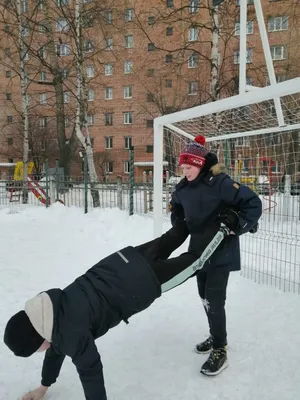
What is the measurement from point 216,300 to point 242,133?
300cm

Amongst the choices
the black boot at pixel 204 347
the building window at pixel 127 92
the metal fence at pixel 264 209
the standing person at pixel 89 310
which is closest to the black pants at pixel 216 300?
the black boot at pixel 204 347

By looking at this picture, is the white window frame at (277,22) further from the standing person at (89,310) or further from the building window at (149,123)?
the building window at (149,123)

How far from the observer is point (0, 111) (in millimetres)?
33562

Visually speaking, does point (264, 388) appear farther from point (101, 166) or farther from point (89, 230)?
point (101, 166)

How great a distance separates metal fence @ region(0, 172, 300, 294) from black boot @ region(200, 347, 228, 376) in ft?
6.22

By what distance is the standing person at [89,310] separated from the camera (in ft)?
5.70

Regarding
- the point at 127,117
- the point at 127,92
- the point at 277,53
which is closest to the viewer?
the point at 277,53

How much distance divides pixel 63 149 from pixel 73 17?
7.20 metres

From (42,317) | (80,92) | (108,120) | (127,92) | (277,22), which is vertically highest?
(127,92)

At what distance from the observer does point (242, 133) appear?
4961mm

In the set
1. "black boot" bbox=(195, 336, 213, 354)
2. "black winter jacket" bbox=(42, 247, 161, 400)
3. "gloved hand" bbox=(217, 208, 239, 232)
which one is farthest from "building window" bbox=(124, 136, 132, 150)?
"black winter jacket" bbox=(42, 247, 161, 400)

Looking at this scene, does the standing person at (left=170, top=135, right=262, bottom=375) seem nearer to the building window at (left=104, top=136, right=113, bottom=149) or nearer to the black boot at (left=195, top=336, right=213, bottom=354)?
the black boot at (left=195, top=336, right=213, bottom=354)

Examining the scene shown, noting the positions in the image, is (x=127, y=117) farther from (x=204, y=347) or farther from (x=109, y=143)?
(x=204, y=347)

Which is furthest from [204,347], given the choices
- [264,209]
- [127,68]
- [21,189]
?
[127,68]
